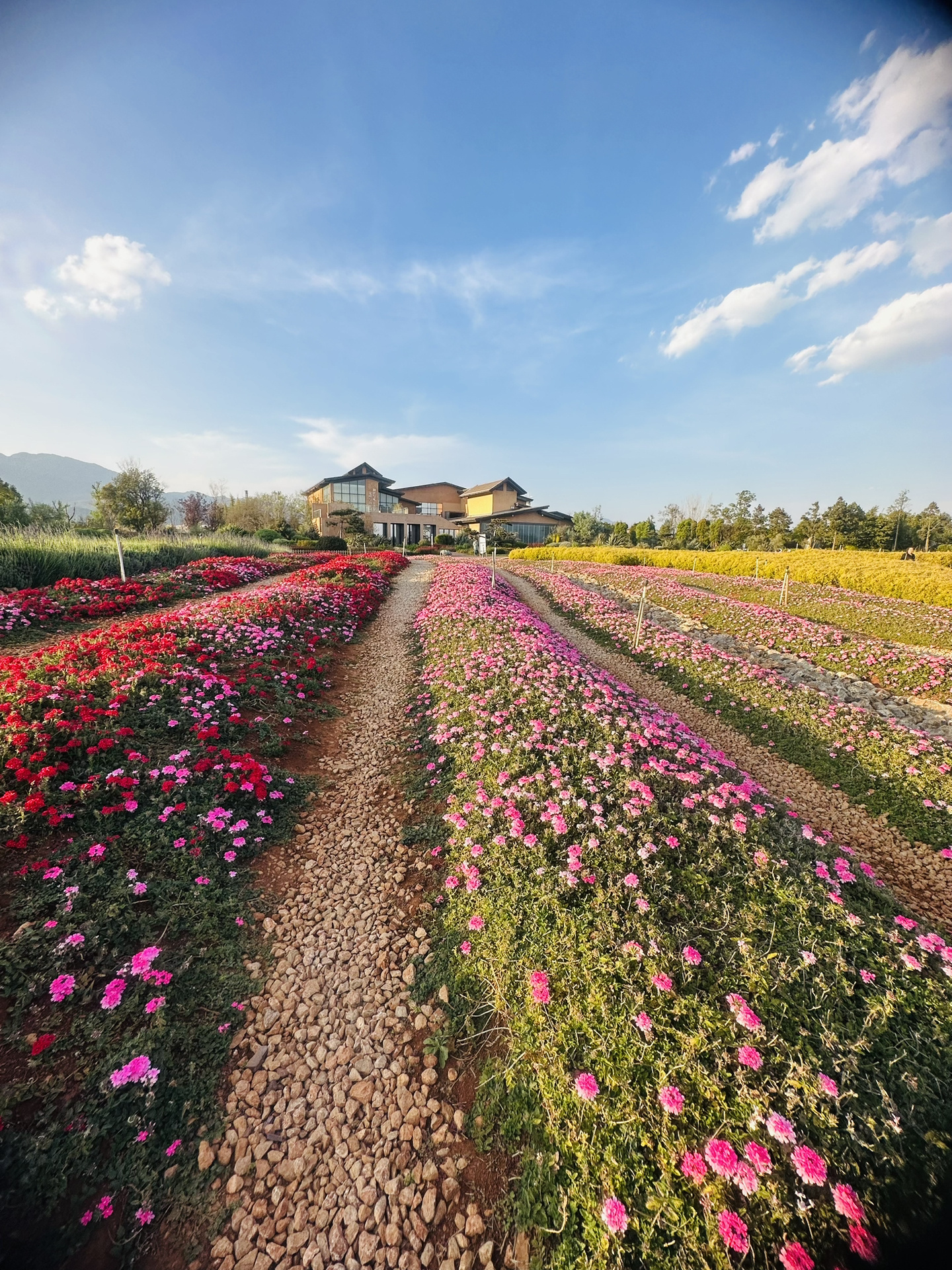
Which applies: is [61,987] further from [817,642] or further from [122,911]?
[817,642]

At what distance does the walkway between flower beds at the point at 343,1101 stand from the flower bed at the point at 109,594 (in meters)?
10.0

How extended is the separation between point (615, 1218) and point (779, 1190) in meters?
0.77

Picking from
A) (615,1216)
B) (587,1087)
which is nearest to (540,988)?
(587,1087)

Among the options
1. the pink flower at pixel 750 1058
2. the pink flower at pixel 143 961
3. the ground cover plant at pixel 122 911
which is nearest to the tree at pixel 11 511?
the ground cover plant at pixel 122 911

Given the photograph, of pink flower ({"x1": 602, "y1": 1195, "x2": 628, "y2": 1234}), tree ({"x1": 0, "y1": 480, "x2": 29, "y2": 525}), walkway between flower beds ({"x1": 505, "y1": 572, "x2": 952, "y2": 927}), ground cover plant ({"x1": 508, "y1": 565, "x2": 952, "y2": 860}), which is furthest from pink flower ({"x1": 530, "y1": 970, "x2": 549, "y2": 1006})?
tree ({"x1": 0, "y1": 480, "x2": 29, "y2": 525})

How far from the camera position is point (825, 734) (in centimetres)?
767

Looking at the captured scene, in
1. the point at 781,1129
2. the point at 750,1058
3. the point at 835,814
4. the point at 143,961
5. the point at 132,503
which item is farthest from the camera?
the point at 132,503

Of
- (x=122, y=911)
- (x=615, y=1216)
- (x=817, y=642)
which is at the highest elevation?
(x=817, y=642)

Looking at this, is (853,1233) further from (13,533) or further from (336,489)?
(336,489)

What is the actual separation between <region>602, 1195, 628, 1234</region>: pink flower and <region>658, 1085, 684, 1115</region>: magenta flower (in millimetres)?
441

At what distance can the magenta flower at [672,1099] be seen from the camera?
226cm

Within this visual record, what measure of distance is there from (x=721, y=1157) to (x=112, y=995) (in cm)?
373

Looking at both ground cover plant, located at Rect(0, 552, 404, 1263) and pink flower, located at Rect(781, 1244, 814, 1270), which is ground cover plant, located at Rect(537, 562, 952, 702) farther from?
ground cover plant, located at Rect(0, 552, 404, 1263)

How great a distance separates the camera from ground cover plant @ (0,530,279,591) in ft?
41.4
